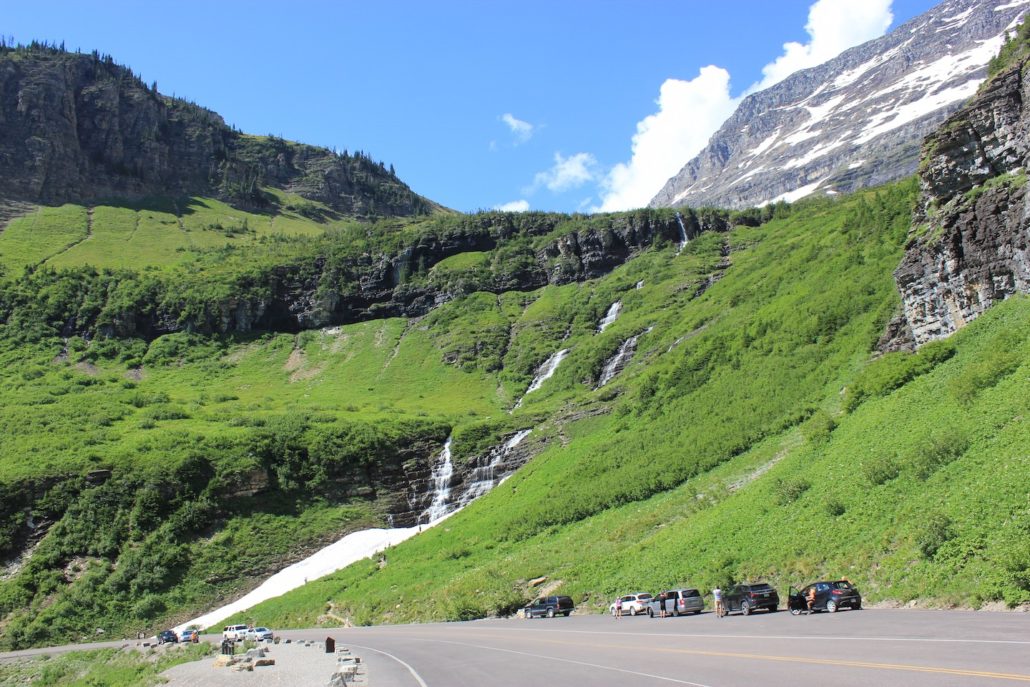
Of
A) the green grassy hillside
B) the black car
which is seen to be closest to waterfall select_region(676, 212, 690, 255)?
the green grassy hillside

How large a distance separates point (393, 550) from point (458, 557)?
812 centimetres

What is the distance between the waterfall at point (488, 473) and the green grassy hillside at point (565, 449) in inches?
113

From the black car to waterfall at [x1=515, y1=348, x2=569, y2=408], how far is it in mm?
68775

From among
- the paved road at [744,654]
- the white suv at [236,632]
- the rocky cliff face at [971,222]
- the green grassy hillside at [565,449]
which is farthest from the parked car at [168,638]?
the rocky cliff face at [971,222]

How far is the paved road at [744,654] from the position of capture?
12.0 m

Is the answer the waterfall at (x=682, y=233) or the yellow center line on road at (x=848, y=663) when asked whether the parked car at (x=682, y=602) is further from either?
the waterfall at (x=682, y=233)

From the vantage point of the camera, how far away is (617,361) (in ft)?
299

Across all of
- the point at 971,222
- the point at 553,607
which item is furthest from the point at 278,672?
the point at 971,222

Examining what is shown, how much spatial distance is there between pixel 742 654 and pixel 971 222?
110 ft

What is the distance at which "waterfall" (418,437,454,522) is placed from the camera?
68.5 meters

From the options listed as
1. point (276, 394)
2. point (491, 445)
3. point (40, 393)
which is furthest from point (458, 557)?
point (40, 393)

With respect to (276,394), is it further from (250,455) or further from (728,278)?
(728,278)

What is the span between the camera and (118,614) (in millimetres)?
53344

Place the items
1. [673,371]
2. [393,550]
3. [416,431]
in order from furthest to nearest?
[416,431], [673,371], [393,550]
